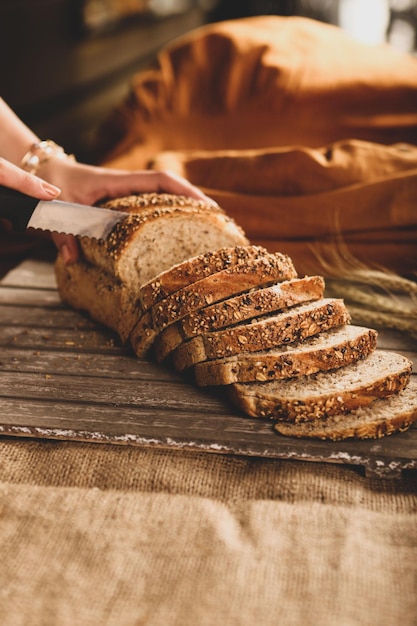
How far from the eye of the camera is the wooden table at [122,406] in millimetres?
1889

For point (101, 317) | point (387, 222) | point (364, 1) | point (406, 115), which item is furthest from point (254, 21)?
point (364, 1)

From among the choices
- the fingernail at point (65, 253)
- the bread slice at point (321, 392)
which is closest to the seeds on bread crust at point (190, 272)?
the bread slice at point (321, 392)

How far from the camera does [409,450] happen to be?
6.20 feet

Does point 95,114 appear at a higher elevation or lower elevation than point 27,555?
lower

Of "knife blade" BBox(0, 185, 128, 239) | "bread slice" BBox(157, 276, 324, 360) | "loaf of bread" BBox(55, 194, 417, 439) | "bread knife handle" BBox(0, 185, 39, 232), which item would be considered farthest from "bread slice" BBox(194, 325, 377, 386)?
"bread knife handle" BBox(0, 185, 39, 232)

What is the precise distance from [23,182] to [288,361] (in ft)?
3.71

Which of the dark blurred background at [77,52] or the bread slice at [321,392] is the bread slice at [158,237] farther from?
the dark blurred background at [77,52]

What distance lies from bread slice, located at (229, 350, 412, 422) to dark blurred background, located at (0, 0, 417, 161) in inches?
116

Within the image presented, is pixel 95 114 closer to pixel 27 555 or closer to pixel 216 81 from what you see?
pixel 216 81

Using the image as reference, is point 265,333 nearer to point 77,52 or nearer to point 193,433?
point 193,433

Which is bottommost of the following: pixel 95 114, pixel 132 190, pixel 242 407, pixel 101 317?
pixel 95 114

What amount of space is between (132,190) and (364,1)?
10.5 metres

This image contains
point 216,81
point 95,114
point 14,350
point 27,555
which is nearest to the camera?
point 27,555

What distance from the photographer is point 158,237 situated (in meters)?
2.55
